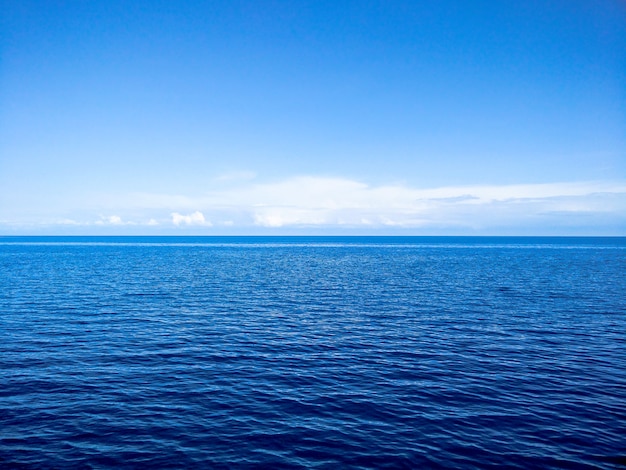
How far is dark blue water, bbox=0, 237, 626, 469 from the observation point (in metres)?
17.6

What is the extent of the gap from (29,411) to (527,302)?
54.6 m

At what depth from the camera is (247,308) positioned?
4916 centimetres

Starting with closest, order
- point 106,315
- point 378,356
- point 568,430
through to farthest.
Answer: point 568,430
point 378,356
point 106,315

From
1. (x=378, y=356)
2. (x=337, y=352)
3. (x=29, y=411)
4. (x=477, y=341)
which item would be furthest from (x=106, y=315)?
(x=477, y=341)

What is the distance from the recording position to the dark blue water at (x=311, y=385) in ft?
57.9

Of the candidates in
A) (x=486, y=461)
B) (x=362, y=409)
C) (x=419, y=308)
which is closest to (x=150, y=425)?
(x=362, y=409)

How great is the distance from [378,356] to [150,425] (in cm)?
1716

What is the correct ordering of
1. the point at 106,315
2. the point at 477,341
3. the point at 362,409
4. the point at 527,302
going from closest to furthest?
the point at 362,409
the point at 477,341
the point at 106,315
the point at 527,302

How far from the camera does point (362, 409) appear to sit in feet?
70.9

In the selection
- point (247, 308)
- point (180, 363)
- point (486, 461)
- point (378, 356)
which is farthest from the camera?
point (247, 308)

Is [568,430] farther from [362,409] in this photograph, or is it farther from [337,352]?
[337,352]

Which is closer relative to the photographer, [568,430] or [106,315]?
[568,430]

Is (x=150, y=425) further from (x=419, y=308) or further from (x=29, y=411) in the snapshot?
(x=419, y=308)

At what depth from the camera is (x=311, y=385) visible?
24906 mm
